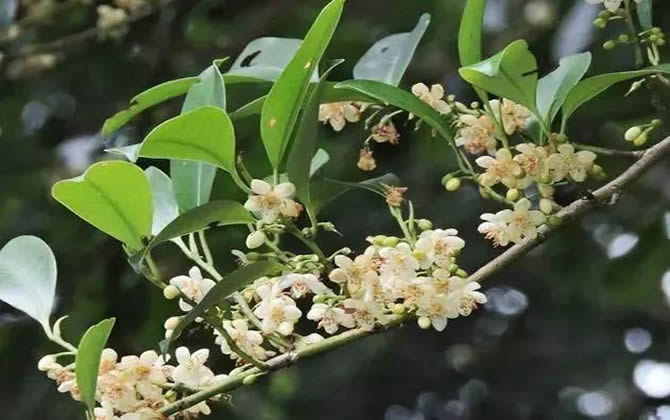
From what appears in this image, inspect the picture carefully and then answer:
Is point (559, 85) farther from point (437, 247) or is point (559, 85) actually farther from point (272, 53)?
point (272, 53)

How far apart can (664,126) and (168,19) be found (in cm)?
123

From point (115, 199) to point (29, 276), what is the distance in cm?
15

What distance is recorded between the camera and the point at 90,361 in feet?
2.18

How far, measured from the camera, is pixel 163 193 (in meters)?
0.82

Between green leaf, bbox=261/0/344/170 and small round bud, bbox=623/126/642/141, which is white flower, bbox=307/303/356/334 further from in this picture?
small round bud, bbox=623/126/642/141

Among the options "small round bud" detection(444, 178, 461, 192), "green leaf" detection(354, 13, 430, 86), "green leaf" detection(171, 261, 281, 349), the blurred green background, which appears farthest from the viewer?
the blurred green background

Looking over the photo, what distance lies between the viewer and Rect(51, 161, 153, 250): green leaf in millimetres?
688

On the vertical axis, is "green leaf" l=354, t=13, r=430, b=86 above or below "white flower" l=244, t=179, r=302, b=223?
below

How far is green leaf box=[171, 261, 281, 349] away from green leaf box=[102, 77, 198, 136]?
8.6 inches

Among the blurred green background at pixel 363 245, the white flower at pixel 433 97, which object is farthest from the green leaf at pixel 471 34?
the blurred green background at pixel 363 245

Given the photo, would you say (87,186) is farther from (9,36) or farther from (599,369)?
(599,369)

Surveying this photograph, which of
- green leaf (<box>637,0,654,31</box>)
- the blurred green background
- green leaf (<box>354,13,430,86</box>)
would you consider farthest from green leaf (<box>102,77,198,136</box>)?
the blurred green background

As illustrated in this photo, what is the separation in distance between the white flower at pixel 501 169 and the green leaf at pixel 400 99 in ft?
0.16

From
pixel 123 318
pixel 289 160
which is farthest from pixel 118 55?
pixel 289 160
